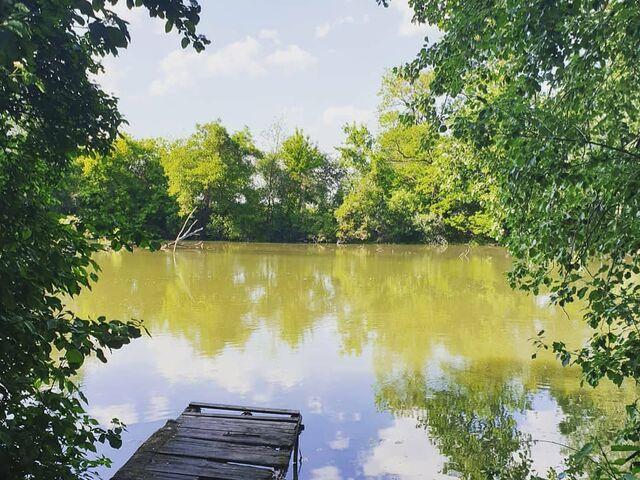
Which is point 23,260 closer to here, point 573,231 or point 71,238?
point 71,238

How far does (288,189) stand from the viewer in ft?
128

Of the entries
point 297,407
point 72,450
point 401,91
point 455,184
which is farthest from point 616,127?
point 401,91

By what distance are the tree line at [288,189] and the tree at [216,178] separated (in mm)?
69

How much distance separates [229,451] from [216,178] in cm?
2995

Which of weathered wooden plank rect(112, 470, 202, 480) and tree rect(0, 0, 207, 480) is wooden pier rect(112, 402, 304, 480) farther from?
tree rect(0, 0, 207, 480)

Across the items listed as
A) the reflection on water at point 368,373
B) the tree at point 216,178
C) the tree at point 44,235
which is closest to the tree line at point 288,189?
the tree at point 216,178

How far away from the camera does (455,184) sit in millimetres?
6875

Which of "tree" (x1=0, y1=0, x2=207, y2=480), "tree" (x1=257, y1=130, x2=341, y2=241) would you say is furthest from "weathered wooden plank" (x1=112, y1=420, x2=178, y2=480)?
"tree" (x1=257, y1=130, x2=341, y2=241)

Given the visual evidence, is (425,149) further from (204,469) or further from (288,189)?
(288,189)

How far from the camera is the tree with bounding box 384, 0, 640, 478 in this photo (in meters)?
2.56

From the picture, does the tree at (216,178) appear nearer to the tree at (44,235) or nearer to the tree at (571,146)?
the tree at (571,146)

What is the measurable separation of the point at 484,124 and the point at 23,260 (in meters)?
2.54

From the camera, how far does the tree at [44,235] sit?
5.33ft

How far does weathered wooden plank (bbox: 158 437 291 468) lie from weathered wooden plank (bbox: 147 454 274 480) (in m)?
0.06
